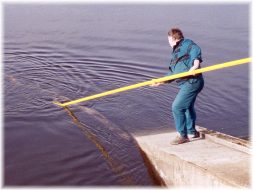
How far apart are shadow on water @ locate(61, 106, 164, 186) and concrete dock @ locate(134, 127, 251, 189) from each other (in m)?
0.16

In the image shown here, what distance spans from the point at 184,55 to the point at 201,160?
149 centimetres

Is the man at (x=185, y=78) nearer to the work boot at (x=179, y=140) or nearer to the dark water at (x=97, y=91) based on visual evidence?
the work boot at (x=179, y=140)

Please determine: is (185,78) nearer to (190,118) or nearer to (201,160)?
(190,118)

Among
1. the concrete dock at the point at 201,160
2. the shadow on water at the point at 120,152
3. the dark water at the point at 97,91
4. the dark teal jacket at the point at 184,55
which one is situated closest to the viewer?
the concrete dock at the point at 201,160

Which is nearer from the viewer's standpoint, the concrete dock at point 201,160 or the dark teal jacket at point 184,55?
the concrete dock at point 201,160

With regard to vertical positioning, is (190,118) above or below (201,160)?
above

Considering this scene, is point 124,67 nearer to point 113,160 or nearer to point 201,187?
point 113,160

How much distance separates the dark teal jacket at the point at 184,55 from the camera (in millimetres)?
5230

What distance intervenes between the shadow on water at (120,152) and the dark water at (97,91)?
0.05 ft

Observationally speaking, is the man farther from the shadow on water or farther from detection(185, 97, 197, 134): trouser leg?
the shadow on water

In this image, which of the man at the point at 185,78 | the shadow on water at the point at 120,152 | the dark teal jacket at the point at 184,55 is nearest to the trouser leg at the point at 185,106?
the man at the point at 185,78

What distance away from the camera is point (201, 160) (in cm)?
484

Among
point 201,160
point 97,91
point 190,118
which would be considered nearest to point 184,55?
point 190,118

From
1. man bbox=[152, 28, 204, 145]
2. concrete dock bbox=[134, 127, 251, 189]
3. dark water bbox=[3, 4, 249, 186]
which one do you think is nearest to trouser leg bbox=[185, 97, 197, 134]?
man bbox=[152, 28, 204, 145]
